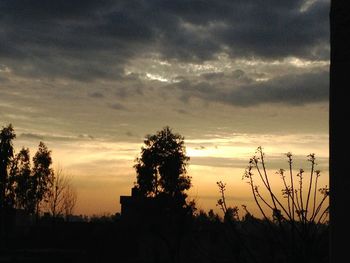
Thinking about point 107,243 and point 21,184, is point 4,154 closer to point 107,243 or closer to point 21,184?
point 21,184

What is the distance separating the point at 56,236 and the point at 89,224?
3.59 metres

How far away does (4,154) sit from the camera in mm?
56500

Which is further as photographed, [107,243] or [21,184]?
[21,184]

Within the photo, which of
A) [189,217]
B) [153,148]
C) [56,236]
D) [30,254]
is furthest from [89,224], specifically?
[153,148]

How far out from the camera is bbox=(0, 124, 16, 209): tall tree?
56.3 metres

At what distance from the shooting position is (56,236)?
45.6 m

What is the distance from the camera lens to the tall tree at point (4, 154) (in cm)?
5634
